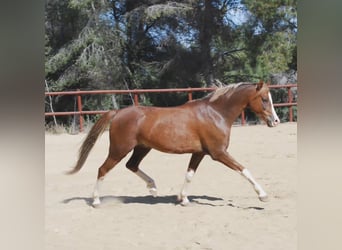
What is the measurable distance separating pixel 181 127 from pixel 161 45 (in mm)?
543

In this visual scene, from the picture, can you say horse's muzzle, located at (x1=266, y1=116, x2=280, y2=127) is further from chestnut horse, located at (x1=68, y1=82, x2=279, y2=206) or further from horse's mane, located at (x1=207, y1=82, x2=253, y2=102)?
horse's mane, located at (x1=207, y1=82, x2=253, y2=102)

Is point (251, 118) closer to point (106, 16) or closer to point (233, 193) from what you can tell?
point (233, 193)

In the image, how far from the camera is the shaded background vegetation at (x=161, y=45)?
2.87 m

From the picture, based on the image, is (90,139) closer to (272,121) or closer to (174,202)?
(174,202)

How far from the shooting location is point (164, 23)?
2918 millimetres

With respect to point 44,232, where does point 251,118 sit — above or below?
above

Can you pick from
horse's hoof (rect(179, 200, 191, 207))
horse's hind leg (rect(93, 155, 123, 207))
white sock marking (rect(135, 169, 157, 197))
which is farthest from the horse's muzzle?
horse's hind leg (rect(93, 155, 123, 207))

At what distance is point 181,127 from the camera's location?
9.27ft

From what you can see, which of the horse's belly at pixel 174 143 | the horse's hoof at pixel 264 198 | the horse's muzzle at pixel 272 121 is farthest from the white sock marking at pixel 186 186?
the horse's muzzle at pixel 272 121

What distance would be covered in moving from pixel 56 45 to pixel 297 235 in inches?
72.7

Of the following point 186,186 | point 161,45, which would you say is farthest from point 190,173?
point 161,45

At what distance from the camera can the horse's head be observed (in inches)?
111

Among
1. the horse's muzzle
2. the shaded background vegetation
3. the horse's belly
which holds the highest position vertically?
the shaded background vegetation
